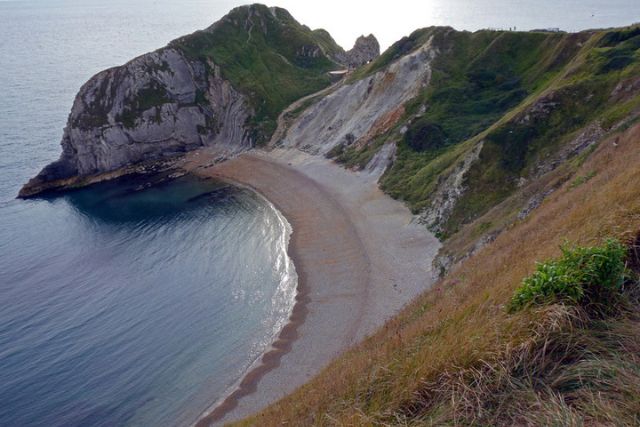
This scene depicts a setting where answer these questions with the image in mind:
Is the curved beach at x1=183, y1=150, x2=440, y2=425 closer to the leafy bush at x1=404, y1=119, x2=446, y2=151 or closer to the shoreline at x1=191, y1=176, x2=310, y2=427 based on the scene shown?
the shoreline at x1=191, y1=176, x2=310, y2=427

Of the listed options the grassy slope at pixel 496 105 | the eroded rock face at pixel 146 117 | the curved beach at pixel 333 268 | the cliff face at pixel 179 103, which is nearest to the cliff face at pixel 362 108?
the grassy slope at pixel 496 105

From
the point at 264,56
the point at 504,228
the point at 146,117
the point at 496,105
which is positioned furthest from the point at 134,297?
the point at 264,56

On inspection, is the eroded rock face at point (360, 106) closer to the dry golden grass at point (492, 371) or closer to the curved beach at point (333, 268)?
the curved beach at point (333, 268)

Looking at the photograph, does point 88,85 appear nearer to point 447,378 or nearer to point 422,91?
point 422,91

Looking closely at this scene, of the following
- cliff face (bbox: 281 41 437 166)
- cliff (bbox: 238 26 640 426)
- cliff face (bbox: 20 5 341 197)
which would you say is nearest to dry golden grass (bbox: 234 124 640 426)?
cliff (bbox: 238 26 640 426)

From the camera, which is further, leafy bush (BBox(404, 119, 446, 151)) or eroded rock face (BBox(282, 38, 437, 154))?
eroded rock face (BBox(282, 38, 437, 154))

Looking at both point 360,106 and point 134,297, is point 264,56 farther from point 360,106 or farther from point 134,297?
point 134,297
